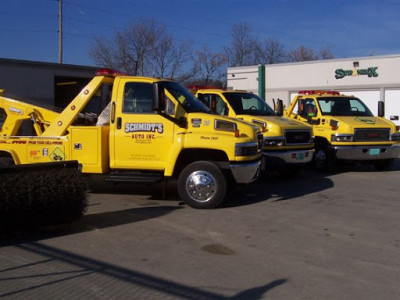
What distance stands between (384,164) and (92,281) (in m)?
11.1

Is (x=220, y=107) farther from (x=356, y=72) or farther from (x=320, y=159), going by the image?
(x=356, y=72)

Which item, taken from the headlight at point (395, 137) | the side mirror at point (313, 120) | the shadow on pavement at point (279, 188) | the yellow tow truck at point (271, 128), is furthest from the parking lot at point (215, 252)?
the side mirror at point (313, 120)

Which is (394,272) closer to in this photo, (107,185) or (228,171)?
(228,171)

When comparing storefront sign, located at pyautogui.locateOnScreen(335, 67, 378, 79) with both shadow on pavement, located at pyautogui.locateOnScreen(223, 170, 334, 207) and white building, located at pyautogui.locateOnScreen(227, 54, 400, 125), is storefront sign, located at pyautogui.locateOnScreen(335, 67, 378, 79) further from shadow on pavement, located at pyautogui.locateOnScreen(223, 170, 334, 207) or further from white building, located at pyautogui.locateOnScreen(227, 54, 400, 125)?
shadow on pavement, located at pyautogui.locateOnScreen(223, 170, 334, 207)

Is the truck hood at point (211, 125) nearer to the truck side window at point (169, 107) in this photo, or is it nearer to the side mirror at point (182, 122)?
the side mirror at point (182, 122)

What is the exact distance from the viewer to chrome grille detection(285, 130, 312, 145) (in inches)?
436

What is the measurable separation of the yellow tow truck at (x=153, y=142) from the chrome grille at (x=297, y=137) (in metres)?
2.08

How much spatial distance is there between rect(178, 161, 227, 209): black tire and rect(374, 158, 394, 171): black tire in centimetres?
736

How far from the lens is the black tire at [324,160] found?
42.6ft

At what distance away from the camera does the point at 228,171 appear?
340 inches

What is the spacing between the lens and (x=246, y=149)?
8.29m

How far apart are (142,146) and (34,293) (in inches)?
169

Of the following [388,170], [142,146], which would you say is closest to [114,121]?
[142,146]

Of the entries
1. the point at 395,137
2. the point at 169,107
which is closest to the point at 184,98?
the point at 169,107
